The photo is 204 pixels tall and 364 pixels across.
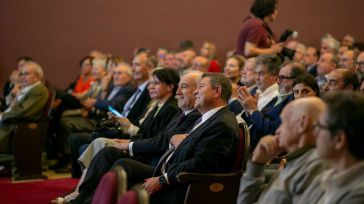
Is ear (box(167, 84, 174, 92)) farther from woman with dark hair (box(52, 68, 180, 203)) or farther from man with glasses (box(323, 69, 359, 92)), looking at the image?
man with glasses (box(323, 69, 359, 92))

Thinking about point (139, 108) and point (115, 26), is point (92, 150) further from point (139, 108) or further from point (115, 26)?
point (115, 26)

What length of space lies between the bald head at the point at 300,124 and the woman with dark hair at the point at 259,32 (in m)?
3.32

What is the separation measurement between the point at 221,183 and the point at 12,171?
10.6 ft

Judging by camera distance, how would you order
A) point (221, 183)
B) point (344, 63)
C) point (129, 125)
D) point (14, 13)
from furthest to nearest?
point (14, 13)
point (344, 63)
point (129, 125)
point (221, 183)

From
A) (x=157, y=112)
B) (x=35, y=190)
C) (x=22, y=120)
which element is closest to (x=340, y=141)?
(x=157, y=112)

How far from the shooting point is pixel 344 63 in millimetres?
6285

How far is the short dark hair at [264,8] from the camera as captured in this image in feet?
19.8

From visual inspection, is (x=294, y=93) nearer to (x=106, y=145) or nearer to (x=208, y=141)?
(x=208, y=141)

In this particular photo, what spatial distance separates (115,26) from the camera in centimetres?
943

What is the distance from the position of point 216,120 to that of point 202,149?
195mm

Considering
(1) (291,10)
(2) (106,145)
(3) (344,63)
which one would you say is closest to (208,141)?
(2) (106,145)

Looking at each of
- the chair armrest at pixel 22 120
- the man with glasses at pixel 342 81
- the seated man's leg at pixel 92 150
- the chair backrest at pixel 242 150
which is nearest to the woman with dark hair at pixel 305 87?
the man with glasses at pixel 342 81

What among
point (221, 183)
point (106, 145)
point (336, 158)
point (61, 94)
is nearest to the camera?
point (336, 158)

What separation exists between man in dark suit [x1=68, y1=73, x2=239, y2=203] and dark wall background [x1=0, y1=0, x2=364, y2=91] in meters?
5.35
